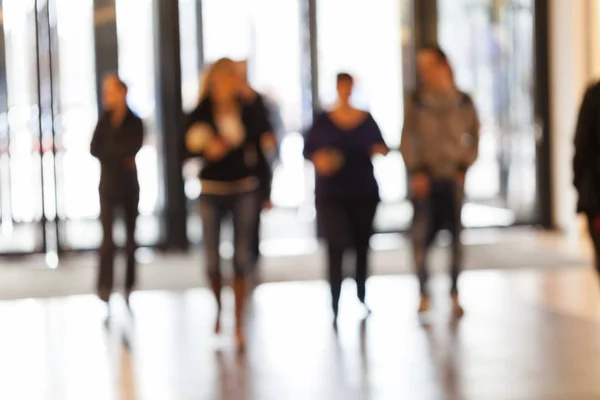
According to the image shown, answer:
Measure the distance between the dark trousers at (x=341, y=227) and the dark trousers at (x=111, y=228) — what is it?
124 centimetres

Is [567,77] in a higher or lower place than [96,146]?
higher

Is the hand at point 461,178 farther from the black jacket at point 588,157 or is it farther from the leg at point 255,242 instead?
the leg at point 255,242

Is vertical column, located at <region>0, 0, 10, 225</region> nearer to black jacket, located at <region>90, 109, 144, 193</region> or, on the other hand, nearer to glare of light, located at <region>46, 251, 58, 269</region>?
glare of light, located at <region>46, 251, 58, 269</region>

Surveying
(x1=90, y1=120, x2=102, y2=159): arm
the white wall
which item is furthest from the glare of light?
the white wall

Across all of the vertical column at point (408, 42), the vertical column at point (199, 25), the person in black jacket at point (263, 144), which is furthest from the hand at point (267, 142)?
the vertical column at point (408, 42)

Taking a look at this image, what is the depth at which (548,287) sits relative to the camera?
8445 mm

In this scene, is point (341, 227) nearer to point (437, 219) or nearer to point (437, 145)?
point (437, 219)

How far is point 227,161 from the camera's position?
6.52m

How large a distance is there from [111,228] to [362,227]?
65.3 inches

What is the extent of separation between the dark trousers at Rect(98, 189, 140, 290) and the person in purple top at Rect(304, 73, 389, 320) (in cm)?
122

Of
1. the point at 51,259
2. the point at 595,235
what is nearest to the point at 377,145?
the point at 595,235

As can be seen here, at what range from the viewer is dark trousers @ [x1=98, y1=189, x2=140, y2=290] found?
7.41 meters

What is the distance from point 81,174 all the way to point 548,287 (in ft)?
15.6

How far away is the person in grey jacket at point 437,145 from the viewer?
7168 millimetres
